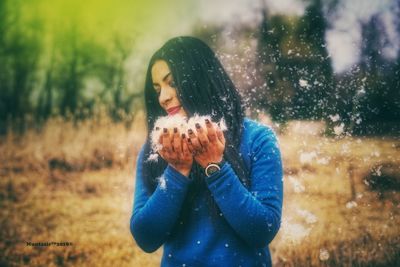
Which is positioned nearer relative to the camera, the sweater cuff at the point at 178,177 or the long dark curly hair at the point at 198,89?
the sweater cuff at the point at 178,177

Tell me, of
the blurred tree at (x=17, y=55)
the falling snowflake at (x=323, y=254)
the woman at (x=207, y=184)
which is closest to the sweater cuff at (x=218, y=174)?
the woman at (x=207, y=184)

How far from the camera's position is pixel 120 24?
196cm

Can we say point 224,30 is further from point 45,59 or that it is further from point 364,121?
point 45,59

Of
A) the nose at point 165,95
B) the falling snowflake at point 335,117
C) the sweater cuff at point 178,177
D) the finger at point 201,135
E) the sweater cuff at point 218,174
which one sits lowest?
the falling snowflake at point 335,117

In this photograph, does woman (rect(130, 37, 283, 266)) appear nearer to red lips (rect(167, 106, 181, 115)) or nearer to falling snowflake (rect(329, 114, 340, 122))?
red lips (rect(167, 106, 181, 115))

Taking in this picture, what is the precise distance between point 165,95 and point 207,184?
338 mm

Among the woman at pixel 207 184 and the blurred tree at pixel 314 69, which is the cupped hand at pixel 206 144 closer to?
the woman at pixel 207 184

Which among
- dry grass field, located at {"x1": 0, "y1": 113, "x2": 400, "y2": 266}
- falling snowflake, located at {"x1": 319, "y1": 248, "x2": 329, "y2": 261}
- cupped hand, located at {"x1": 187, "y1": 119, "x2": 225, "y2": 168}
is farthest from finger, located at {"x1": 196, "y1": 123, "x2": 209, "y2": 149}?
falling snowflake, located at {"x1": 319, "y1": 248, "x2": 329, "y2": 261}

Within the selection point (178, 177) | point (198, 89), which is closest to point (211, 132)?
point (178, 177)

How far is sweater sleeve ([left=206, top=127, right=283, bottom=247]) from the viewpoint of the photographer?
92 cm

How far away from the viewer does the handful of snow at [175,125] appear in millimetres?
950

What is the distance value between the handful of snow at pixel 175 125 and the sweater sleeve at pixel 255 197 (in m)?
0.12

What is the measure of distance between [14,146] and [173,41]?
1.96 metres

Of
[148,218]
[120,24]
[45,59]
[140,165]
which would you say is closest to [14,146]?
[45,59]
